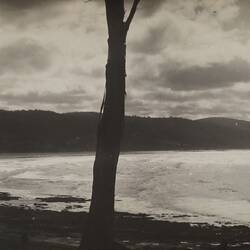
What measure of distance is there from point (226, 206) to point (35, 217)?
798 inches

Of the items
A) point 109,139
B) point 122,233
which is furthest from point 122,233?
point 109,139

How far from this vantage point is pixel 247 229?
24.2 meters

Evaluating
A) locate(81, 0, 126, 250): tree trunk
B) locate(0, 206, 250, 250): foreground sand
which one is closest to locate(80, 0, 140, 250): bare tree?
locate(81, 0, 126, 250): tree trunk

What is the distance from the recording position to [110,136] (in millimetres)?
11961

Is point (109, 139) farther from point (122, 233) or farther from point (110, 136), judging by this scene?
point (122, 233)

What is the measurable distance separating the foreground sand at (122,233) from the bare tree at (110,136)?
239 centimetres

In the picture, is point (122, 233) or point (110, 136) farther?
point (122, 233)

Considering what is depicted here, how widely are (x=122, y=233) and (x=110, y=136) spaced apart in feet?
31.2

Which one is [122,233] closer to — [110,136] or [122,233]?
[122,233]

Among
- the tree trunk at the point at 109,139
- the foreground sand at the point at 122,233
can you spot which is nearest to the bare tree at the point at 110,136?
the tree trunk at the point at 109,139

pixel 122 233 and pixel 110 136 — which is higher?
pixel 110 136

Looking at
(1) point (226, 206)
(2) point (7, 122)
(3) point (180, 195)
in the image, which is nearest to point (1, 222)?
(1) point (226, 206)

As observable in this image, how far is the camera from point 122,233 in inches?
811

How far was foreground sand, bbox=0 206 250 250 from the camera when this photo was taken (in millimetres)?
15891
